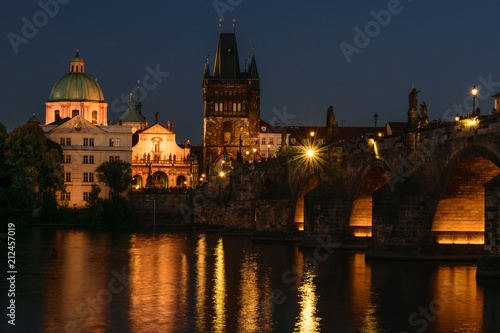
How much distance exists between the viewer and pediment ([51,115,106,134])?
121m

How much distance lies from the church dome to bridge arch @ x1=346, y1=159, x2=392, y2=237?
10192 cm

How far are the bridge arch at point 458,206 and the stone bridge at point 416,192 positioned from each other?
54 mm

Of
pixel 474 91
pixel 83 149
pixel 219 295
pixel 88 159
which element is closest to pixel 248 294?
pixel 219 295

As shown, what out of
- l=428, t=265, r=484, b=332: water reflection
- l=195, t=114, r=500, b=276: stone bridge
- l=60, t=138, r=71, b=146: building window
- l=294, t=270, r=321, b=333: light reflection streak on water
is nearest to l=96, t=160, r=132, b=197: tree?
l=60, t=138, r=71, b=146: building window

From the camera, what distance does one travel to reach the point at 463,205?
45.9 metres

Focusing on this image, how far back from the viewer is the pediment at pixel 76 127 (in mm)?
121000

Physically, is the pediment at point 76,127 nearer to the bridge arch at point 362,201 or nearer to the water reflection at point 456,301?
the bridge arch at point 362,201

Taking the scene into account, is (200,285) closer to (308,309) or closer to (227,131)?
(308,309)

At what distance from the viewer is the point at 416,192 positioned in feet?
154

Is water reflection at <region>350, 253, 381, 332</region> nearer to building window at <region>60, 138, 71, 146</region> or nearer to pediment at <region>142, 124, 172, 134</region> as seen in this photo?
building window at <region>60, 138, 71, 146</region>

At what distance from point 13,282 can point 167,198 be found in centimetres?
7407

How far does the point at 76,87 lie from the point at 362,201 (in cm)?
10422

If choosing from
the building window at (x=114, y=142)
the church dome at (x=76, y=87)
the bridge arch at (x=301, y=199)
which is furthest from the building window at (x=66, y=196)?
the bridge arch at (x=301, y=199)

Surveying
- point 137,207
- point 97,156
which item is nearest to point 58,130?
Answer: point 97,156
